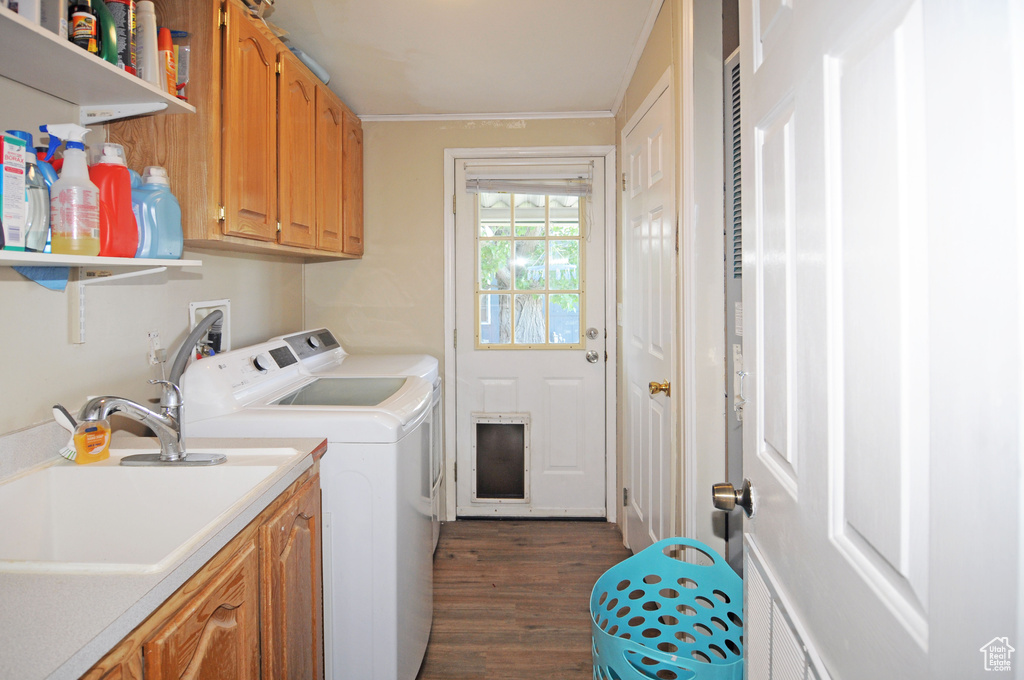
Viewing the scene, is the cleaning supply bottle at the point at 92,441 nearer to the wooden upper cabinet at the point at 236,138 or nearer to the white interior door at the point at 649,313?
the wooden upper cabinet at the point at 236,138

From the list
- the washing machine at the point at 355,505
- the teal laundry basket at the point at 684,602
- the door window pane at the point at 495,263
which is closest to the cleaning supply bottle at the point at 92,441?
the washing machine at the point at 355,505

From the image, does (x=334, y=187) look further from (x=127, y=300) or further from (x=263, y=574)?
(x=263, y=574)

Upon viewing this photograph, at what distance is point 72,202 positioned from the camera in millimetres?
1119

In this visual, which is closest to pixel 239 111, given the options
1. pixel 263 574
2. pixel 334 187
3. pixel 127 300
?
pixel 127 300

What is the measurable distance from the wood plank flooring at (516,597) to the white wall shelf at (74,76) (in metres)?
1.90

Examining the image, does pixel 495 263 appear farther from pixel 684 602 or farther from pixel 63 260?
pixel 63 260

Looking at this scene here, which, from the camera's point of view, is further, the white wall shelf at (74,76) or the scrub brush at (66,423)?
the scrub brush at (66,423)

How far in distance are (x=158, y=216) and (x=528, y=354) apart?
2.09 m

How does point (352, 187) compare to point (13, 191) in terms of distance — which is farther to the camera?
point (352, 187)

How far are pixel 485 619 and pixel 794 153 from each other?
2.09 m

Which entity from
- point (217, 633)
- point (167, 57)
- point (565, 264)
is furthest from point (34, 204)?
point (565, 264)

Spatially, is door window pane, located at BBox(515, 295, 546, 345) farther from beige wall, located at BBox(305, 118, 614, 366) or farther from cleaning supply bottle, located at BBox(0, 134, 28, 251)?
cleaning supply bottle, located at BBox(0, 134, 28, 251)

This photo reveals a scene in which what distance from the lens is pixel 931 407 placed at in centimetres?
43

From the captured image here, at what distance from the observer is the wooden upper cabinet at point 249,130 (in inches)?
64.0
